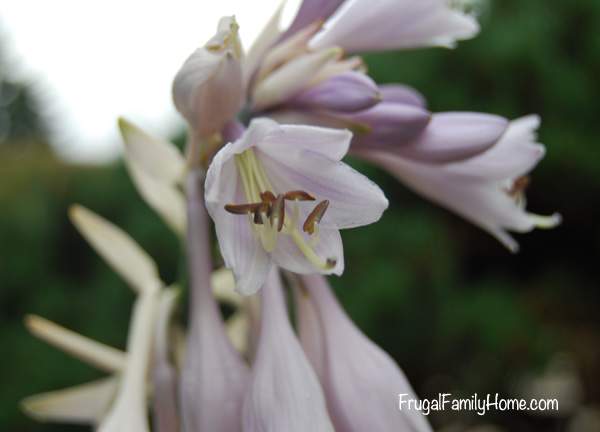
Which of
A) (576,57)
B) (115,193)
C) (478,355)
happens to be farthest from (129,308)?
(576,57)

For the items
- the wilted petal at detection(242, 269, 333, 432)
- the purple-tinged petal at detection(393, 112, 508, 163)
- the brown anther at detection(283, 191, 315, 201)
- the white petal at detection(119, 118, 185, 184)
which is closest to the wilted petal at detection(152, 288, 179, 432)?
the wilted petal at detection(242, 269, 333, 432)

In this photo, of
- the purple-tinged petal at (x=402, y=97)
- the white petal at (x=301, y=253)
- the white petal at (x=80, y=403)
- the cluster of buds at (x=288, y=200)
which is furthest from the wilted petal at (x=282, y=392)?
the white petal at (x=80, y=403)

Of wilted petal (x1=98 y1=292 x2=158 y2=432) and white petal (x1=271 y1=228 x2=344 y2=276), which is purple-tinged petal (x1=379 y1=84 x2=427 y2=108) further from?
wilted petal (x1=98 y1=292 x2=158 y2=432)

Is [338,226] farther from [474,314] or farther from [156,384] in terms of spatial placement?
[474,314]

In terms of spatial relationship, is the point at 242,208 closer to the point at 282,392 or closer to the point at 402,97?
the point at 282,392

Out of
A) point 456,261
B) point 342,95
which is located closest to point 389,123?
point 342,95

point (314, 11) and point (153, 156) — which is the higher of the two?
point (314, 11)

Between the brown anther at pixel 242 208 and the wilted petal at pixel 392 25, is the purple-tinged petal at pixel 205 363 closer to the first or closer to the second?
the brown anther at pixel 242 208
